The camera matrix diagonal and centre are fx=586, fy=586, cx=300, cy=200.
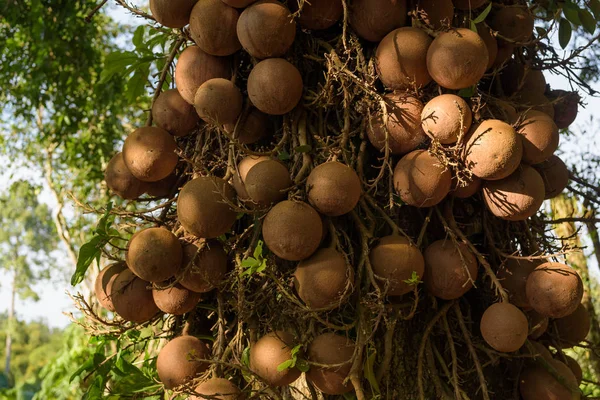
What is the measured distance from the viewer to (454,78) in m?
1.16

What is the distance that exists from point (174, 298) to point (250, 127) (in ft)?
1.31

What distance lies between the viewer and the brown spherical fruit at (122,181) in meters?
1.32

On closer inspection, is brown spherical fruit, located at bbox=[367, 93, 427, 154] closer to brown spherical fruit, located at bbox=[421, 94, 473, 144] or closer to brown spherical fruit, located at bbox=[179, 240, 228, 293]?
brown spherical fruit, located at bbox=[421, 94, 473, 144]

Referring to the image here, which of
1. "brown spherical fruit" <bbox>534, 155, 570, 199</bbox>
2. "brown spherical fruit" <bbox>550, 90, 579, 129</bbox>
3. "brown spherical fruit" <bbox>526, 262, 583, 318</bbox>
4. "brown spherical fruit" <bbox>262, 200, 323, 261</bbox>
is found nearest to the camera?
"brown spherical fruit" <bbox>262, 200, 323, 261</bbox>

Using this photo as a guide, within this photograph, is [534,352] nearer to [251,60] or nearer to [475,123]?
[475,123]

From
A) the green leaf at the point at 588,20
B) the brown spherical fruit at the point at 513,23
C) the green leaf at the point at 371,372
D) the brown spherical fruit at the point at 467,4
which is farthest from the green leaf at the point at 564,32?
the green leaf at the point at 371,372

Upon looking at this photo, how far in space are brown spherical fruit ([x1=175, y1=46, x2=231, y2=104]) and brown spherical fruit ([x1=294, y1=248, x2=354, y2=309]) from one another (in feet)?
1.61

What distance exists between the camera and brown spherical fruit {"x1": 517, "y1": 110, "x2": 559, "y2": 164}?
121 centimetres

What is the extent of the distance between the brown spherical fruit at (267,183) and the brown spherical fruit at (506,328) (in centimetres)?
47

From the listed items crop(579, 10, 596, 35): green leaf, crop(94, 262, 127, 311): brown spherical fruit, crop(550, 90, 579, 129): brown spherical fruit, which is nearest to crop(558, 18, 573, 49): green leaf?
crop(579, 10, 596, 35): green leaf

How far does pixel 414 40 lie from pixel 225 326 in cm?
73

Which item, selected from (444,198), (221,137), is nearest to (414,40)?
(444,198)

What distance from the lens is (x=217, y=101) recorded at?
1227 millimetres

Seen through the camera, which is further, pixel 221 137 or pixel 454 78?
pixel 221 137
